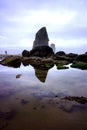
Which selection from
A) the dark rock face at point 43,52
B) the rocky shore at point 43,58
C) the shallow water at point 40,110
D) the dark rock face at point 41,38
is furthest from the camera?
the dark rock face at point 41,38

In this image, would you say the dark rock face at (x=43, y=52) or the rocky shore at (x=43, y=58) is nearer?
the rocky shore at (x=43, y=58)

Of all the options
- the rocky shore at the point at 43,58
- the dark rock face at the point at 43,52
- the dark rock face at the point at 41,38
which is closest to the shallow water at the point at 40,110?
the rocky shore at the point at 43,58

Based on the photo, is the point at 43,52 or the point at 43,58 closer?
the point at 43,58

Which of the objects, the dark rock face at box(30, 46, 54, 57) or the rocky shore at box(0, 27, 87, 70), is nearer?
the rocky shore at box(0, 27, 87, 70)

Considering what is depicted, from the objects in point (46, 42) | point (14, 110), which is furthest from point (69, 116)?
point (46, 42)

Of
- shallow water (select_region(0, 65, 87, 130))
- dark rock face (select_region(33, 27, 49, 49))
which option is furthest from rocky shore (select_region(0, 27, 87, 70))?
shallow water (select_region(0, 65, 87, 130))

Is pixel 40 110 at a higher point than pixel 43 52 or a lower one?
lower

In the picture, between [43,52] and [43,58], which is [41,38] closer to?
[43,52]

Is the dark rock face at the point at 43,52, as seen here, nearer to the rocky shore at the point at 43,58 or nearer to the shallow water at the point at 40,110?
the rocky shore at the point at 43,58

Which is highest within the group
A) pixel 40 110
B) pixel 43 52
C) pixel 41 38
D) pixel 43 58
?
pixel 41 38

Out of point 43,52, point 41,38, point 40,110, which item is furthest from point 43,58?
point 41,38

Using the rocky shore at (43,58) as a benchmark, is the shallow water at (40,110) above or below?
Result: below

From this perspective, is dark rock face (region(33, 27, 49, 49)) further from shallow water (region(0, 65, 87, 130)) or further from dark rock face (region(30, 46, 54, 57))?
shallow water (region(0, 65, 87, 130))

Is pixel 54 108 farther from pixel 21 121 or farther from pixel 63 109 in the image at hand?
pixel 21 121
